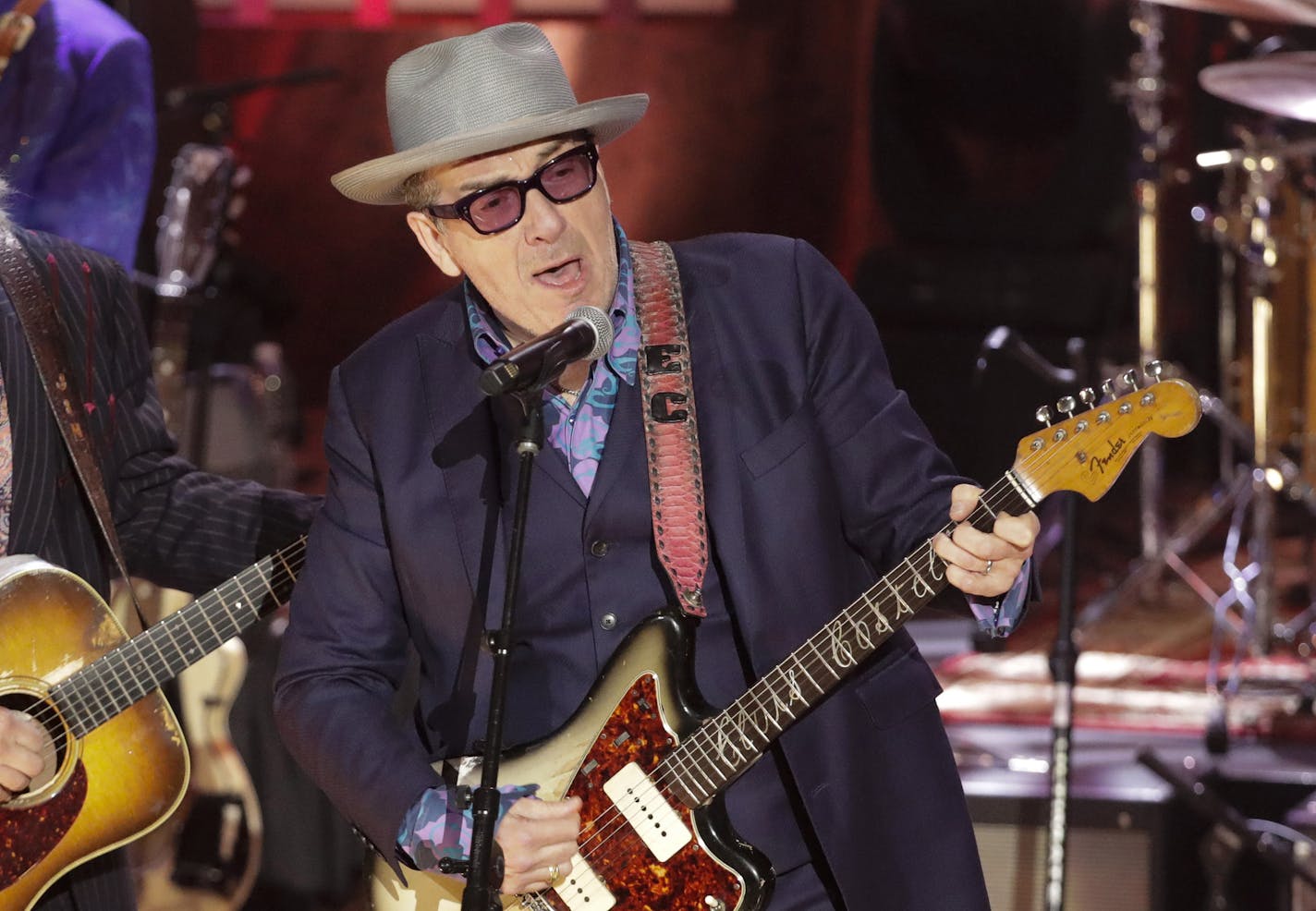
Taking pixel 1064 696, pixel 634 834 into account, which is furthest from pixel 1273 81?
pixel 634 834

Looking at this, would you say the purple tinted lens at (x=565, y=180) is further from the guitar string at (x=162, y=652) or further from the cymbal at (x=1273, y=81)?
the cymbal at (x=1273, y=81)

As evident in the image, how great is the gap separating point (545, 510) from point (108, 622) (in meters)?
1.03

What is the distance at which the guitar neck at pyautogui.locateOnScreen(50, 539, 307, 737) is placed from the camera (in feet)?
10.2

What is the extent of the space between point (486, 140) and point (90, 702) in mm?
1400

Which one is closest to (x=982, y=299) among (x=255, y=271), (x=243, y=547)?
(x=255, y=271)

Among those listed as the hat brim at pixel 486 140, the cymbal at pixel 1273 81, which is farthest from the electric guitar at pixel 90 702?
the cymbal at pixel 1273 81

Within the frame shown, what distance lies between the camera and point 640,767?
265 cm

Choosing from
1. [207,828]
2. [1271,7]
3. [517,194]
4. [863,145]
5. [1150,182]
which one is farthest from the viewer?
[863,145]

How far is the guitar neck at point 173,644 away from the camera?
10.2ft

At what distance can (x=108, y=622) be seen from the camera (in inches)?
124

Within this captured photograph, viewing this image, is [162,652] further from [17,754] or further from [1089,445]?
[1089,445]

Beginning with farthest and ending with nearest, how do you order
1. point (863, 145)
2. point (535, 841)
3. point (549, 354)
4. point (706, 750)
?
point (863, 145), point (706, 750), point (535, 841), point (549, 354)

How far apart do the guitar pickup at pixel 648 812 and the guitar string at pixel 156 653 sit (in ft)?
3.09

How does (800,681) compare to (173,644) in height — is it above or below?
Result: above
